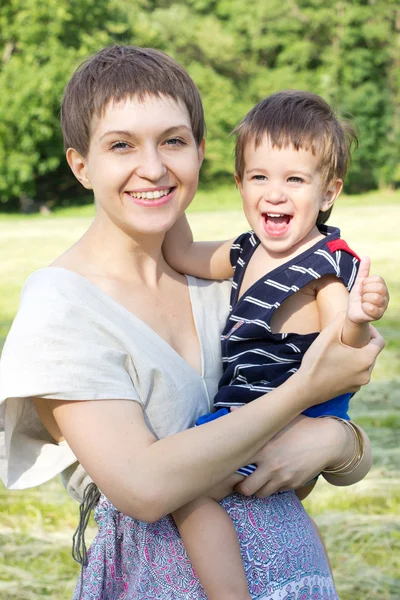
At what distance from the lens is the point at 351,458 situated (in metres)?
2.09

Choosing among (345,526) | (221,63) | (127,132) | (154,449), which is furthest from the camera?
(221,63)

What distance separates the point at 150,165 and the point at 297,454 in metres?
0.71

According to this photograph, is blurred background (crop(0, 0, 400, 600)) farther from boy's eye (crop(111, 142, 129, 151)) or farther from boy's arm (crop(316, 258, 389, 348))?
boy's eye (crop(111, 142, 129, 151))

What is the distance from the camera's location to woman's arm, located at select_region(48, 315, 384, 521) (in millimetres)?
1663

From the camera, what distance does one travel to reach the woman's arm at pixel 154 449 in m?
1.66

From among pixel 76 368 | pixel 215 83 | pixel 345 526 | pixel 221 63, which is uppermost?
pixel 76 368

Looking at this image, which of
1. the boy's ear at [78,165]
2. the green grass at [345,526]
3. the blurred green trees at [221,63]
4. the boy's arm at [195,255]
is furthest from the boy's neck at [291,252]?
the blurred green trees at [221,63]

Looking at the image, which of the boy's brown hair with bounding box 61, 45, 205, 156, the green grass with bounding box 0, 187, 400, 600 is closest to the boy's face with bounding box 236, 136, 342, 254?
the boy's brown hair with bounding box 61, 45, 205, 156

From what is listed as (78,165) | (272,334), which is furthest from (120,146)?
(272,334)

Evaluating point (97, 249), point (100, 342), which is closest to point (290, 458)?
point (100, 342)

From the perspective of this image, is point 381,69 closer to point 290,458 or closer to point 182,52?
point 182,52

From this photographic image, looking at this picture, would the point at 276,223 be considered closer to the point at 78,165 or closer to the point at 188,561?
the point at 78,165

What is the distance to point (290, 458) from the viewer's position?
1924 mm

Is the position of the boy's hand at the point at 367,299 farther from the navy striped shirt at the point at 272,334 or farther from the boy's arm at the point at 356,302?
the navy striped shirt at the point at 272,334
